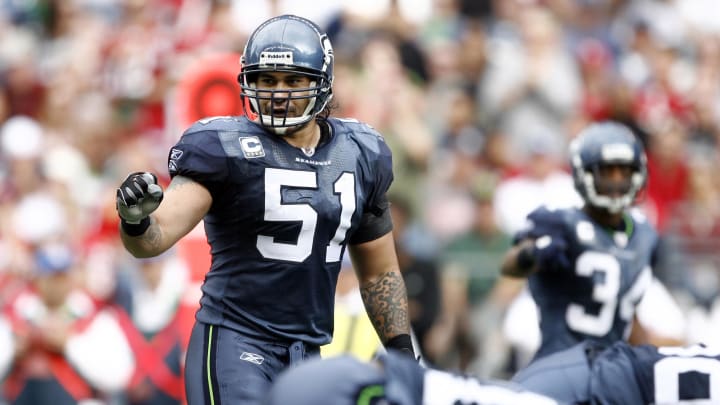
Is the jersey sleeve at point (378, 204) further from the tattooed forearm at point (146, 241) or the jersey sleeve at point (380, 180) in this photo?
the tattooed forearm at point (146, 241)

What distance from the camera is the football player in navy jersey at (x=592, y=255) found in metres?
6.17

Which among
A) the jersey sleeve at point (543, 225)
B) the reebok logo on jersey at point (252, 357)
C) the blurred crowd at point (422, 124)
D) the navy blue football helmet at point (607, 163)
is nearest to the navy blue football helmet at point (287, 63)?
the reebok logo on jersey at point (252, 357)

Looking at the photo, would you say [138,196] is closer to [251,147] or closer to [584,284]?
[251,147]

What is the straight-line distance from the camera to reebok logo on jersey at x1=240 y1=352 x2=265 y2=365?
4625 mm

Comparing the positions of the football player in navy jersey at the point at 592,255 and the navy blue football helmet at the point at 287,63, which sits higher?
the navy blue football helmet at the point at 287,63

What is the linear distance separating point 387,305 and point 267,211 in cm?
72

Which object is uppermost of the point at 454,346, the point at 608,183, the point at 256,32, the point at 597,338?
the point at 256,32

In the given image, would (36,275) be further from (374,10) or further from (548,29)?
(548,29)

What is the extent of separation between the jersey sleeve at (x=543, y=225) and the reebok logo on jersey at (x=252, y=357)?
6.54 ft

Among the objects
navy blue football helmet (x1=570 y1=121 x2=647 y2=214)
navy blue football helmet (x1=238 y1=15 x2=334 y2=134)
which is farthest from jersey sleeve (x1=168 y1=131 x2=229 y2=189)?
navy blue football helmet (x1=570 y1=121 x2=647 y2=214)

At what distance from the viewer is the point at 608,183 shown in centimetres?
632

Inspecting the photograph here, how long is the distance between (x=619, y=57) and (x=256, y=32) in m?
7.68

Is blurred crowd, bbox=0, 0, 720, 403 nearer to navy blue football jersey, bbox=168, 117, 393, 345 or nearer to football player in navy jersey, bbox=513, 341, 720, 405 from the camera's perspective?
navy blue football jersey, bbox=168, 117, 393, 345

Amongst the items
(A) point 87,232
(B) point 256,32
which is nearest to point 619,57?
(A) point 87,232
